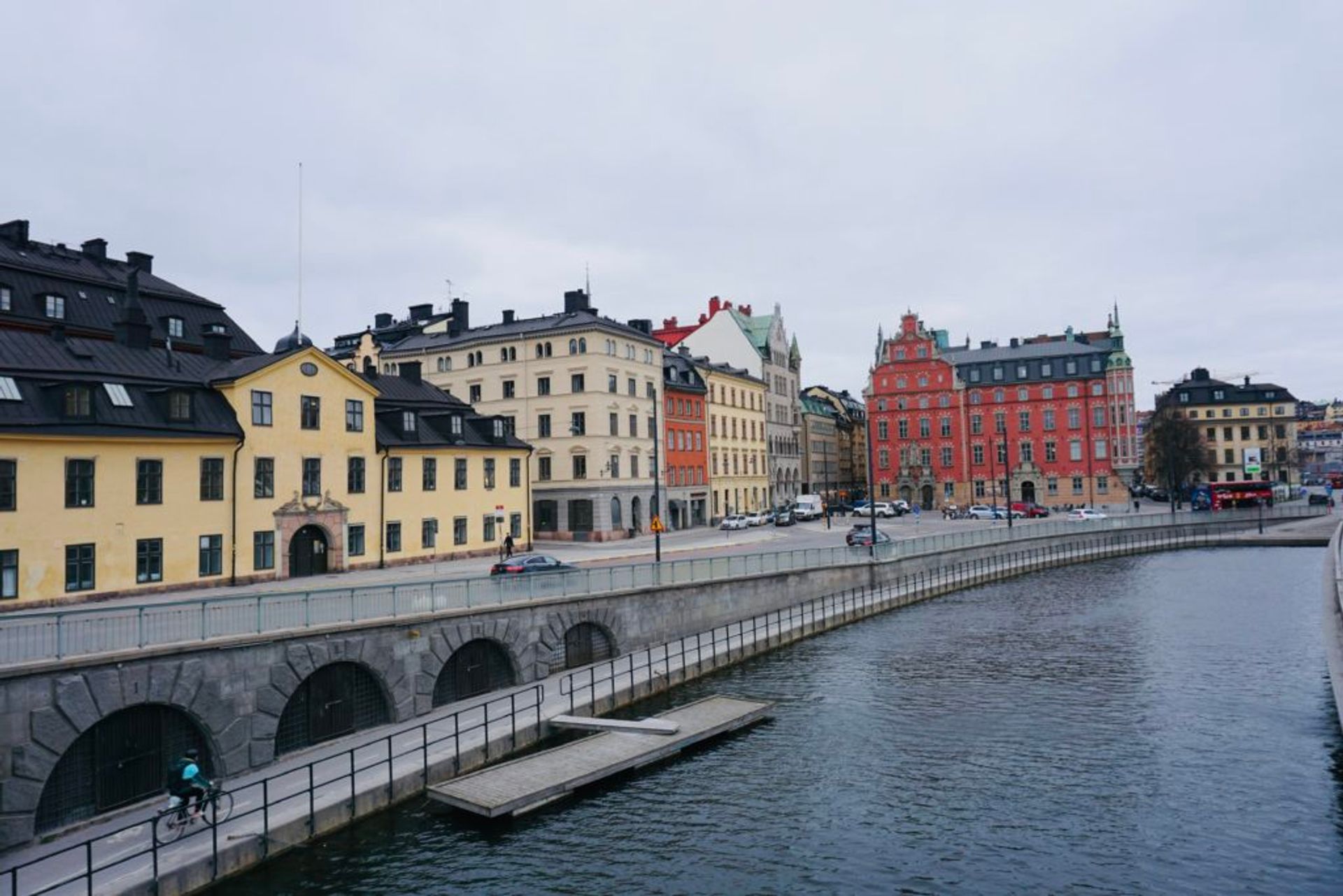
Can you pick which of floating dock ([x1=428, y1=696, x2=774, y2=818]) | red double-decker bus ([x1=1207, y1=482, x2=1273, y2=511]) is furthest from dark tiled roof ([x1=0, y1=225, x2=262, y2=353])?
red double-decker bus ([x1=1207, y1=482, x2=1273, y2=511])

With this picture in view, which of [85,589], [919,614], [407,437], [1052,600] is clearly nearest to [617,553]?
[407,437]

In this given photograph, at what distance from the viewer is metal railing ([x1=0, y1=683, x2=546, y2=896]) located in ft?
52.0

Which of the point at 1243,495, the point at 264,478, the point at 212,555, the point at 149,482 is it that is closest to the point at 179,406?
the point at 149,482

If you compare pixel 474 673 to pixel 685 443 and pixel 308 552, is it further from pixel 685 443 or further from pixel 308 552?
pixel 685 443

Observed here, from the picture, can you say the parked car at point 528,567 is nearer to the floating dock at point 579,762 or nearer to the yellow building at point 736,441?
the floating dock at point 579,762

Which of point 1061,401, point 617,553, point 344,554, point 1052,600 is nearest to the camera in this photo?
point 344,554

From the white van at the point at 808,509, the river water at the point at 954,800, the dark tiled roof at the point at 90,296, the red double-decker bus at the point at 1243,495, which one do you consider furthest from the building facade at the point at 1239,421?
the dark tiled roof at the point at 90,296

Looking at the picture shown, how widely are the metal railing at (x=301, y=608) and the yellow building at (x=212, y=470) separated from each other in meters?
6.05

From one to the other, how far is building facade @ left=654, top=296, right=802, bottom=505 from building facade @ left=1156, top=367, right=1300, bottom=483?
5974cm

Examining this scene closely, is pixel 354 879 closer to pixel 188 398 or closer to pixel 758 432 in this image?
pixel 188 398

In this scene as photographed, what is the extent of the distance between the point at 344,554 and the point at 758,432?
59185 mm

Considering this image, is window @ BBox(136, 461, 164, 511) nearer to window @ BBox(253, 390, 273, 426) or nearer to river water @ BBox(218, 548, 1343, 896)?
window @ BBox(253, 390, 273, 426)

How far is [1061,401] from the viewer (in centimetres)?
10488

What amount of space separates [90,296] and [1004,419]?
92.0 metres
